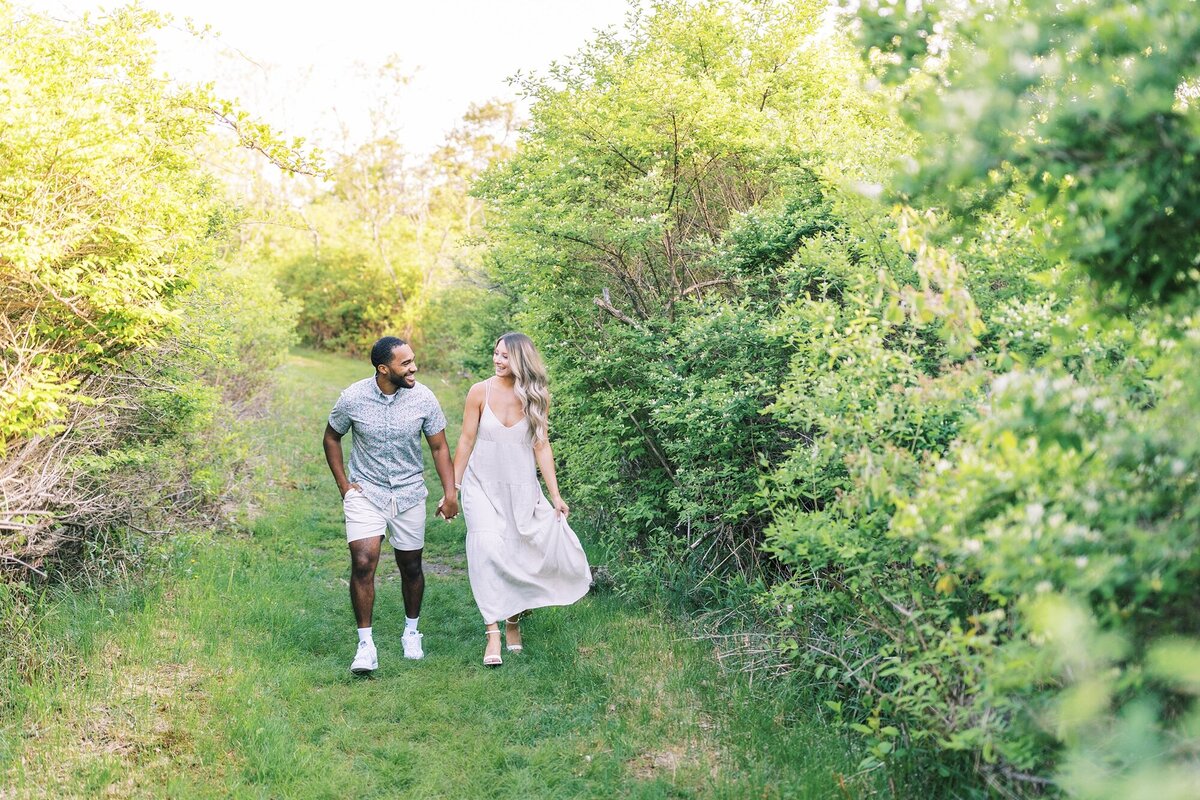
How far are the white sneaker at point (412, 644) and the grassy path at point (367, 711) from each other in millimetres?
78

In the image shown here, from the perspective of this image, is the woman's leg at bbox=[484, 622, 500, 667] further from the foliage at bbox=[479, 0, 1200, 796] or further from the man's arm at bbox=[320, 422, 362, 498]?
the foliage at bbox=[479, 0, 1200, 796]

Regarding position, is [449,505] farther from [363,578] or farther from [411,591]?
[363,578]

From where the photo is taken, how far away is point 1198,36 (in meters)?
2.02

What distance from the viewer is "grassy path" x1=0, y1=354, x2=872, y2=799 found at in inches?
169

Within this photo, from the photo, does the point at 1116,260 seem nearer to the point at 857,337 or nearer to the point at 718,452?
the point at 857,337

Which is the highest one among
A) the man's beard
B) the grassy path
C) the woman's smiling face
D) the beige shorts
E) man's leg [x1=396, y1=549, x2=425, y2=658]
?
the woman's smiling face

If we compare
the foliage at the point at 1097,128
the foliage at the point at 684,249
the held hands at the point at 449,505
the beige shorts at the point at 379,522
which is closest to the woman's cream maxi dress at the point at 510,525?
the held hands at the point at 449,505

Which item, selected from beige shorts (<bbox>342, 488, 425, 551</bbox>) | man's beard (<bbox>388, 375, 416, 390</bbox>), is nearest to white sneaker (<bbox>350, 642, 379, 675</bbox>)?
beige shorts (<bbox>342, 488, 425, 551</bbox>)

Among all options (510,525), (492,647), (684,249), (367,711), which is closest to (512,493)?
(510,525)

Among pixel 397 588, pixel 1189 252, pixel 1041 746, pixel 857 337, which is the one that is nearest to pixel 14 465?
pixel 397 588

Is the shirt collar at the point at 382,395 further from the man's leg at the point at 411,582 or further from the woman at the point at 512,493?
the man's leg at the point at 411,582

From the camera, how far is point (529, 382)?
621 centimetres

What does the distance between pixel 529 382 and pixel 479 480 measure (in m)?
0.76

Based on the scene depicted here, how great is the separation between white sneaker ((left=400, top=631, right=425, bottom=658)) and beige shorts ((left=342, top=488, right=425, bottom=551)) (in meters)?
0.59
